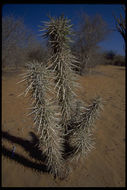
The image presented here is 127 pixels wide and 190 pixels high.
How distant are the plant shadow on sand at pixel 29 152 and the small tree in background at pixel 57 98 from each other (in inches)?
15.6

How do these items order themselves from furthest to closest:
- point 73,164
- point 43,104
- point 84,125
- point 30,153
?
point 30,153 < point 73,164 < point 84,125 < point 43,104

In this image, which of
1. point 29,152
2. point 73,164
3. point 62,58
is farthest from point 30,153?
point 62,58

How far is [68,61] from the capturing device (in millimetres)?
1400

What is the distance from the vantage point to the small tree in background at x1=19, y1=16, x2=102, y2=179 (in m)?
1.23

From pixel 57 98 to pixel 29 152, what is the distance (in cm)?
146

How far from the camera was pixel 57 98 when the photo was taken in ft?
5.15

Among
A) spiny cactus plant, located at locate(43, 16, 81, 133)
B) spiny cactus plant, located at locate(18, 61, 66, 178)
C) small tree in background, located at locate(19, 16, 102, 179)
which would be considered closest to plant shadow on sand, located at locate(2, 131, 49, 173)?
small tree in background, located at locate(19, 16, 102, 179)

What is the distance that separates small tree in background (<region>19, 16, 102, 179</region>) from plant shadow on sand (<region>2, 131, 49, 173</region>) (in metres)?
0.40

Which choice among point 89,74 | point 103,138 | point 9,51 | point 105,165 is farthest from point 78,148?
point 89,74

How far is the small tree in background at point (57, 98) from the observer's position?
1.23m

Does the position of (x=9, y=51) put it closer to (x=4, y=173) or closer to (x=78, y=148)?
(x=4, y=173)

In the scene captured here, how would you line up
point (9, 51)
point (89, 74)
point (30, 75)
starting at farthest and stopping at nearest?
point (89, 74)
point (9, 51)
point (30, 75)

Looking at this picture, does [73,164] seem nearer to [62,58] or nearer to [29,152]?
[29,152]

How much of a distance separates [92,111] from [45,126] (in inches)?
24.2
